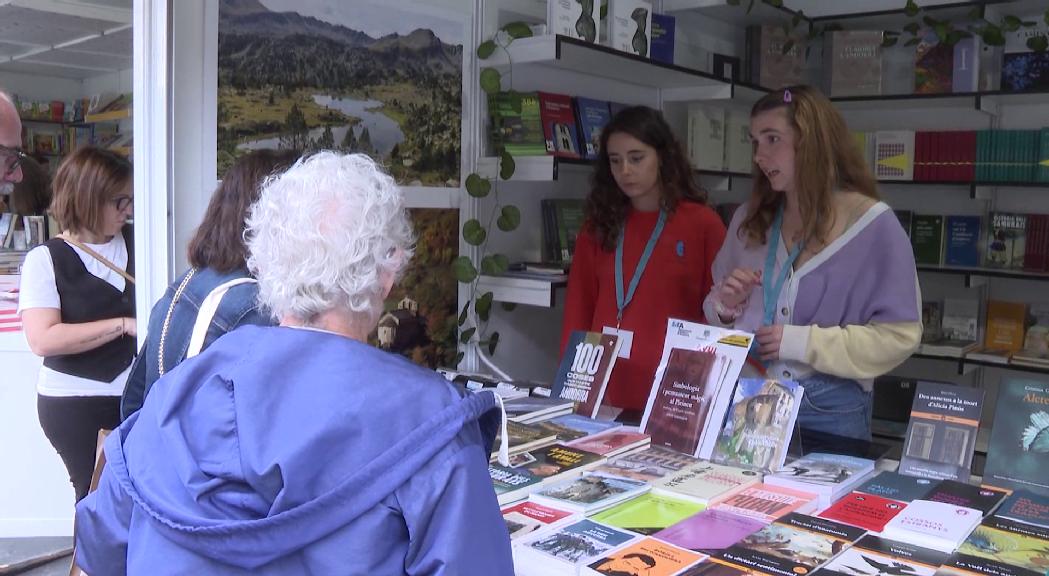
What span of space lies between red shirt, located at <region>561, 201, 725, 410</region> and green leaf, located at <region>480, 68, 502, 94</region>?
2.55 feet

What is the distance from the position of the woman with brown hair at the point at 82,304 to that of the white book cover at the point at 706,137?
2643mm

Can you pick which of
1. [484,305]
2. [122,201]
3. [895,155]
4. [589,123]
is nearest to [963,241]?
[895,155]

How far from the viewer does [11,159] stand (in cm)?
250

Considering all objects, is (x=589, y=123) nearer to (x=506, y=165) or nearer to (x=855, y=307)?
(x=506, y=165)

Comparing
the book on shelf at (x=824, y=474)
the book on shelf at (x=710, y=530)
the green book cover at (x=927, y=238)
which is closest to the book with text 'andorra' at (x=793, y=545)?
the book on shelf at (x=710, y=530)

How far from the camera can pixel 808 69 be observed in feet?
16.9

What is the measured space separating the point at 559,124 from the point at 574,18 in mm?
442

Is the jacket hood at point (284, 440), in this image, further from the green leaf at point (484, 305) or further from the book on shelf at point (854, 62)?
the book on shelf at point (854, 62)

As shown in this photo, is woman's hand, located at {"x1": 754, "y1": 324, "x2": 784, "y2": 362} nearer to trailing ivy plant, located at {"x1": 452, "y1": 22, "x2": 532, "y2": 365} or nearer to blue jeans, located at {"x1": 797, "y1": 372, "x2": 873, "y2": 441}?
blue jeans, located at {"x1": 797, "y1": 372, "x2": 873, "y2": 441}

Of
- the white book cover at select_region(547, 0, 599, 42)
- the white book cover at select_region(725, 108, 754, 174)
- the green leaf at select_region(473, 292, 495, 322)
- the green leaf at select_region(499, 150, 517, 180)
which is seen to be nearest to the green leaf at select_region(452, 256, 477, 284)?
the green leaf at select_region(473, 292, 495, 322)

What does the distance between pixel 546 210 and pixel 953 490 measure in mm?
2281

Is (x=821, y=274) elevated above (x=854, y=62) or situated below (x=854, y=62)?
below

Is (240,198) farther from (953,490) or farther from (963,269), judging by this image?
(963,269)

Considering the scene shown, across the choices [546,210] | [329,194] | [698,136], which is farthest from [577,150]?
[329,194]
